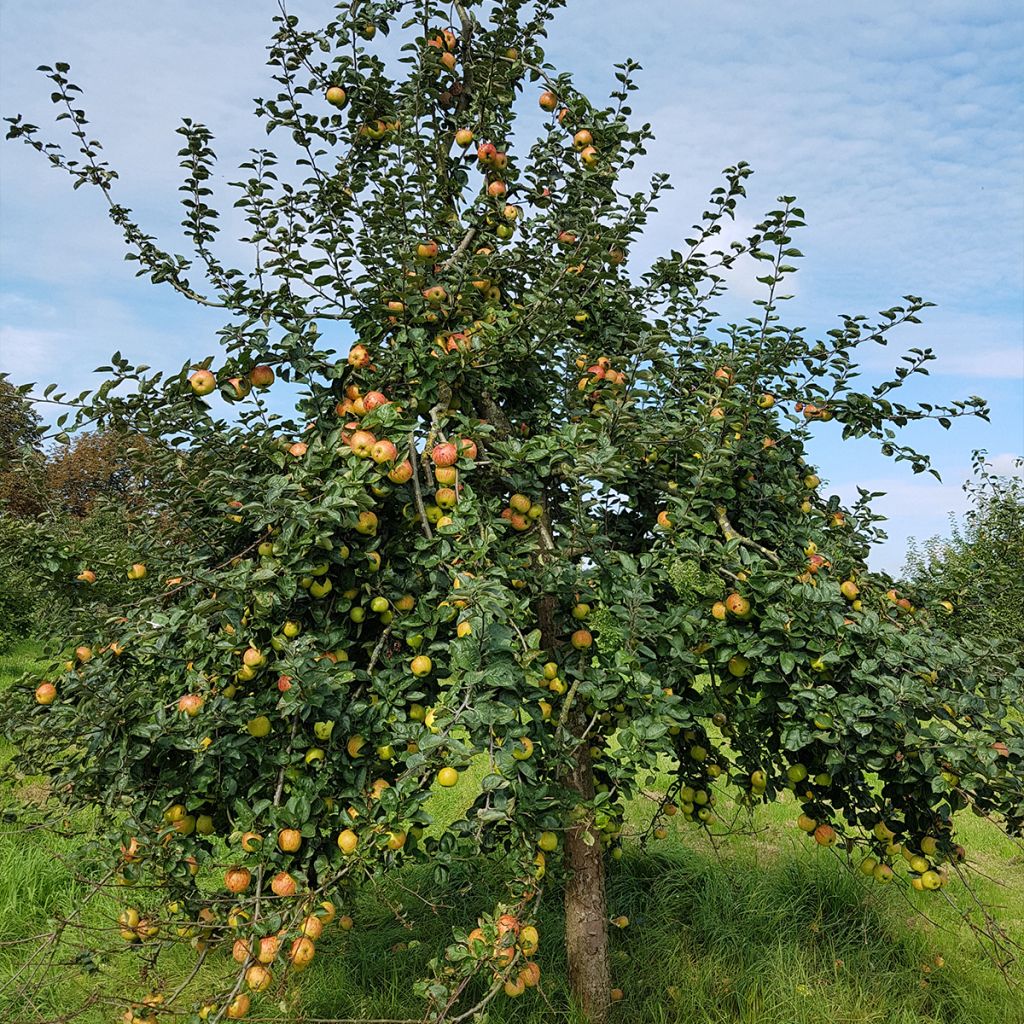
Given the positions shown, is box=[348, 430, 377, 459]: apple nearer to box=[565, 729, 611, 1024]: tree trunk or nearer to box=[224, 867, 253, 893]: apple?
box=[224, 867, 253, 893]: apple

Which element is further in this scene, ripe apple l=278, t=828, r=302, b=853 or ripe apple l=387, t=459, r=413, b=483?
ripe apple l=387, t=459, r=413, b=483

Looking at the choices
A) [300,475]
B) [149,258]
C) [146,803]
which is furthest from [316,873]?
[149,258]

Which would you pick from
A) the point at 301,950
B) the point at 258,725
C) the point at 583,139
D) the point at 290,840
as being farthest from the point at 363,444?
the point at 583,139

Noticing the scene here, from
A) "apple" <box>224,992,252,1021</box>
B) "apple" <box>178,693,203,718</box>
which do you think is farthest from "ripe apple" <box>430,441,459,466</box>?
"apple" <box>224,992,252,1021</box>

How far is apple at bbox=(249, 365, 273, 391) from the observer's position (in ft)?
9.77

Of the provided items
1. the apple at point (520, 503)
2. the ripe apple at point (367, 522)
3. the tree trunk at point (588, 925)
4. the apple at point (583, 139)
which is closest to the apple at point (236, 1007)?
the ripe apple at point (367, 522)

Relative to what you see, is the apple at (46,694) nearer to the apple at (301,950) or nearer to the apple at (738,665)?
the apple at (301,950)

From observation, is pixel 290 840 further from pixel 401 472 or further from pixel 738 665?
pixel 738 665

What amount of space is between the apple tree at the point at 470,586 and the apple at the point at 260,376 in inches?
0.5

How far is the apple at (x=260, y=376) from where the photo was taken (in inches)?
117

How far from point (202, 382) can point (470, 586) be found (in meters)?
1.35

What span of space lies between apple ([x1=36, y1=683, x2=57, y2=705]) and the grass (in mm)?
772

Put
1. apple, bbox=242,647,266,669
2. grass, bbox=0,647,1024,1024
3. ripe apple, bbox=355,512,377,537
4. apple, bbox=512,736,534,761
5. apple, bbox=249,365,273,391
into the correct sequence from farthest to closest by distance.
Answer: grass, bbox=0,647,1024,1024 < apple, bbox=249,365,273,391 < ripe apple, bbox=355,512,377,537 < apple, bbox=242,647,266,669 < apple, bbox=512,736,534,761

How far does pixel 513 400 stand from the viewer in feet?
11.9
